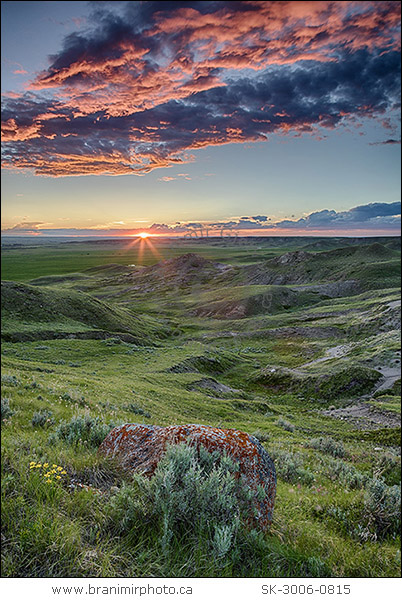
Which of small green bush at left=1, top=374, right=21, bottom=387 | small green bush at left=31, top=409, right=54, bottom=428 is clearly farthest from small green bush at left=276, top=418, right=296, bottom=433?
small green bush at left=31, top=409, right=54, bottom=428

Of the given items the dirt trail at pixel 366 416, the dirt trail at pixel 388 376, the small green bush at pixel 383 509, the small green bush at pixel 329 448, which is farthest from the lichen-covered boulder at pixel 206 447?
the dirt trail at pixel 388 376

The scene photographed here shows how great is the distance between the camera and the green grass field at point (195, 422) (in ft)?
9.50

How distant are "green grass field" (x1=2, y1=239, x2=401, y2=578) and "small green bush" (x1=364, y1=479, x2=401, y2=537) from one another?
23mm

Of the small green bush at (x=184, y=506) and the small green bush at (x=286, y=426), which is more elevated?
the small green bush at (x=184, y=506)

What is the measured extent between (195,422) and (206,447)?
36.9 ft

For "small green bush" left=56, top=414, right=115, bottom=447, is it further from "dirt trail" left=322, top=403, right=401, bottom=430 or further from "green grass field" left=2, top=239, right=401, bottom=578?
"dirt trail" left=322, top=403, right=401, bottom=430

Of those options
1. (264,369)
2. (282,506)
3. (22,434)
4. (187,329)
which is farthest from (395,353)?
(187,329)

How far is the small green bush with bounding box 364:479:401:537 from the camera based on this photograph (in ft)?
15.6

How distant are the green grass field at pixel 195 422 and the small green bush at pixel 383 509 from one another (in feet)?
0.07

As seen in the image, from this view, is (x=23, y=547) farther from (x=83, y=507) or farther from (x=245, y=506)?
(x=245, y=506)

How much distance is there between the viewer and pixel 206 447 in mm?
4273

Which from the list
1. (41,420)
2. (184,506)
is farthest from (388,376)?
(184,506)

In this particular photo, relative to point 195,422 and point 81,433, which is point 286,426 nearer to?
point 195,422

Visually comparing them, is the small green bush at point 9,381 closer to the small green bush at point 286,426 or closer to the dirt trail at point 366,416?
the small green bush at point 286,426
